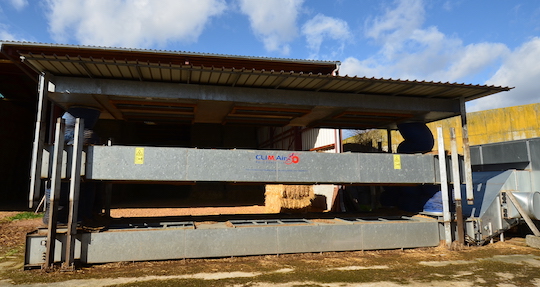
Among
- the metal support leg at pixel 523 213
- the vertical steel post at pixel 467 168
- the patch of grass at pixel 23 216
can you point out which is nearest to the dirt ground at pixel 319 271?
the metal support leg at pixel 523 213

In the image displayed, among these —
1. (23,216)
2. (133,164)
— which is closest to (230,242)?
(133,164)

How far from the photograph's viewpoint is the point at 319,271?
657cm

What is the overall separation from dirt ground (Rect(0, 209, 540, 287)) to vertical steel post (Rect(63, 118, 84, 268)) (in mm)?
381

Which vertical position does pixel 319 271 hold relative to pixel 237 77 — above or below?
below

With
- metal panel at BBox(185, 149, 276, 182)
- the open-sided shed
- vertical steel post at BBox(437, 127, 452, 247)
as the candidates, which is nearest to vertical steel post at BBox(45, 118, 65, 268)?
the open-sided shed

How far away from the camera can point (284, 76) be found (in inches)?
291

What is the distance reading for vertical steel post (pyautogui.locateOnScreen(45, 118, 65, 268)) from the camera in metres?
6.32

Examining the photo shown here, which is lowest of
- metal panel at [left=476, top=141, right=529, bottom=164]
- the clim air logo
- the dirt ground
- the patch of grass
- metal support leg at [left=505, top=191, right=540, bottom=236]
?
the dirt ground

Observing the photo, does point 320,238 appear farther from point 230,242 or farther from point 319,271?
A: point 230,242

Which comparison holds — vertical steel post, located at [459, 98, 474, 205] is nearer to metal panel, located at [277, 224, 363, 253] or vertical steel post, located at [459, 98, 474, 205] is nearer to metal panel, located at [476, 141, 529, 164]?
metal panel, located at [277, 224, 363, 253]

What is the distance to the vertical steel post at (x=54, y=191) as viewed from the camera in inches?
249

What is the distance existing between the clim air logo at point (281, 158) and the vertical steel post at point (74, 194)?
377cm

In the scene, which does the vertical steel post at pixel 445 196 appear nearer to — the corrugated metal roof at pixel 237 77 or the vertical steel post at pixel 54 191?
the corrugated metal roof at pixel 237 77

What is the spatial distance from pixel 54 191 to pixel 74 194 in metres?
0.35
